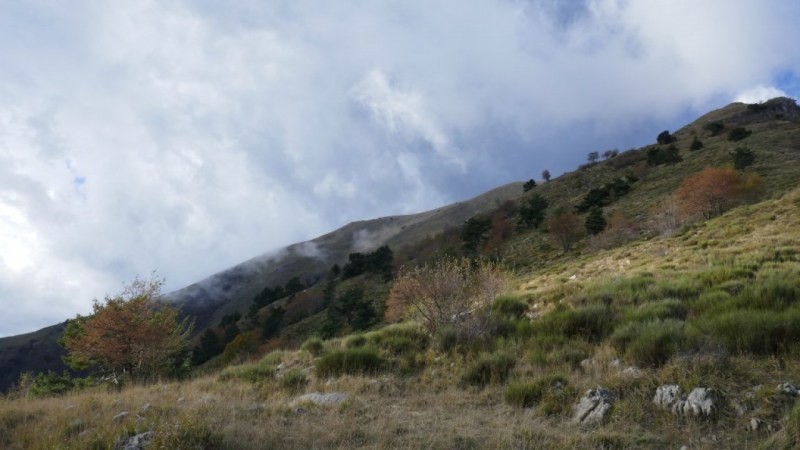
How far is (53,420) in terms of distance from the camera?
632cm

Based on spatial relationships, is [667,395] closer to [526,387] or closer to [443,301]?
[526,387]

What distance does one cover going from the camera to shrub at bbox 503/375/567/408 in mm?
6070

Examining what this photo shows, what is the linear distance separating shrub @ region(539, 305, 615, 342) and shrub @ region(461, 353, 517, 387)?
168 centimetres

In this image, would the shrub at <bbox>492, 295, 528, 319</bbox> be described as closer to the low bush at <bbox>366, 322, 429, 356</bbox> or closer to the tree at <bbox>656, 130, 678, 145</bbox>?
the low bush at <bbox>366, 322, 429, 356</bbox>

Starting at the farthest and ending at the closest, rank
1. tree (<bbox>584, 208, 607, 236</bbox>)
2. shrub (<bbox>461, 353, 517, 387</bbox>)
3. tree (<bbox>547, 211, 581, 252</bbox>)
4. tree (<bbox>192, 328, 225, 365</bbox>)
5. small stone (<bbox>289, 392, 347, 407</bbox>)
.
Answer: tree (<bbox>192, 328, 225, 365</bbox>)
tree (<bbox>584, 208, 607, 236</bbox>)
tree (<bbox>547, 211, 581, 252</bbox>)
shrub (<bbox>461, 353, 517, 387</bbox>)
small stone (<bbox>289, 392, 347, 407</bbox>)

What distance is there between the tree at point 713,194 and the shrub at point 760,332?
30.9 metres

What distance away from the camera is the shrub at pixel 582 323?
859cm

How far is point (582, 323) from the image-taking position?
9.02 meters

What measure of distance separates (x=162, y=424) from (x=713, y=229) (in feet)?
83.2

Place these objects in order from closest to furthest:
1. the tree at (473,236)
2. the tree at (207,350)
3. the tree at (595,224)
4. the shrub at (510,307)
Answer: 1. the shrub at (510,307)
2. the tree at (595,224)
3. the tree at (473,236)
4. the tree at (207,350)

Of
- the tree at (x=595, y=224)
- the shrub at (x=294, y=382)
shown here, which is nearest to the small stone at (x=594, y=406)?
the shrub at (x=294, y=382)

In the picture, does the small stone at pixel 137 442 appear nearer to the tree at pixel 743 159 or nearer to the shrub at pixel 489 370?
the shrub at pixel 489 370

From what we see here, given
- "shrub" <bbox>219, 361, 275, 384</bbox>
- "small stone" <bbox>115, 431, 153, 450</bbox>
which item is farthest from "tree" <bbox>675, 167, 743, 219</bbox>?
"small stone" <bbox>115, 431, 153, 450</bbox>

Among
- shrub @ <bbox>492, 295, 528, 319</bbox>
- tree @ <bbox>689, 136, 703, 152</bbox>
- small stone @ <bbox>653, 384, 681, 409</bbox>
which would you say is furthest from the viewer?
tree @ <bbox>689, 136, 703, 152</bbox>
